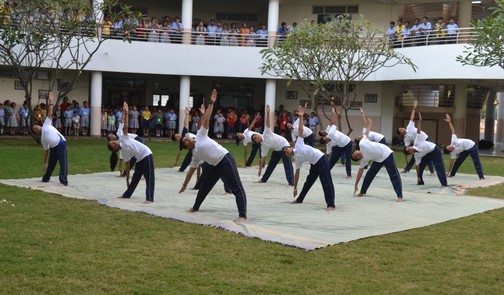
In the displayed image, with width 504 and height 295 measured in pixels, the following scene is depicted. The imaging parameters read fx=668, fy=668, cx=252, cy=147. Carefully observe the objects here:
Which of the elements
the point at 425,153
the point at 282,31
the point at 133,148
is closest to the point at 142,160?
the point at 133,148

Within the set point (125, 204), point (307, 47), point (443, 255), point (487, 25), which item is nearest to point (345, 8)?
point (307, 47)

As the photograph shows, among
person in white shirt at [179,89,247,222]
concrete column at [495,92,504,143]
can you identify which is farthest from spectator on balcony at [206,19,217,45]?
person in white shirt at [179,89,247,222]

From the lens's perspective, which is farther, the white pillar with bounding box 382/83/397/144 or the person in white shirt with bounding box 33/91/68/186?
the white pillar with bounding box 382/83/397/144

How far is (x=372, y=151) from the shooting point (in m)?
12.4

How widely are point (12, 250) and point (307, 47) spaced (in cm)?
1687

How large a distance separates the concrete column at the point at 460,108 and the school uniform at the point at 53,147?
67.3 feet

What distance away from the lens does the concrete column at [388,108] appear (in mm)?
30797

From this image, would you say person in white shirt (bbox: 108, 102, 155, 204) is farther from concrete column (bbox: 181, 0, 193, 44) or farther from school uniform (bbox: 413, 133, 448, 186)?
concrete column (bbox: 181, 0, 193, 44)

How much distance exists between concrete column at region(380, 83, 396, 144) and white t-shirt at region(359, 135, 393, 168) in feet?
61.5

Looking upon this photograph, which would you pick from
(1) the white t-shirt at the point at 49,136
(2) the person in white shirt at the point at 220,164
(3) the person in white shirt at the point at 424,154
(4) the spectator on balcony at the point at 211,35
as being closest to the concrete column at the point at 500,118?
(4) the spectator on balcony at the point at 211,35

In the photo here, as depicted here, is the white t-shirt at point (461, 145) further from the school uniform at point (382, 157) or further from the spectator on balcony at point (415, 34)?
the spectator on balcony at point (415, 34)

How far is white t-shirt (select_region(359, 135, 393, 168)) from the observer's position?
1234 centimetres

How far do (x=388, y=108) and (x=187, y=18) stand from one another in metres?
10.0

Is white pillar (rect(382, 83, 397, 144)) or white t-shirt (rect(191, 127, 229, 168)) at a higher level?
white pillar (rect(382, 83, 397, 144))
